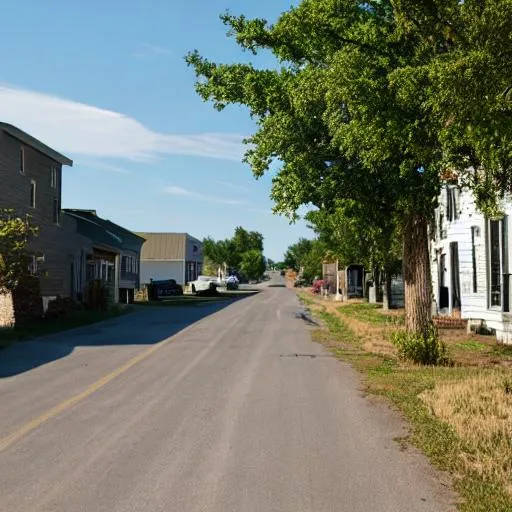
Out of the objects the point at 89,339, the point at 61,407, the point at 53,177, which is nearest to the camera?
the point at 61,407

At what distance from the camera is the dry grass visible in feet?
19.8

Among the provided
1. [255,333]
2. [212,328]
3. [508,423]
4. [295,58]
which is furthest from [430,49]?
[212,328]

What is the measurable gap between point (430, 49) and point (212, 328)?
14.2 metres

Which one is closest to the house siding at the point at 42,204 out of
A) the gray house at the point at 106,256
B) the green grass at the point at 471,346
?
the gray house at the point at 106,256

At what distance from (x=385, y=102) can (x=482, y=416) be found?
4444mm

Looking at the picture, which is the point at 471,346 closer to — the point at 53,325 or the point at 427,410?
the point at 427,410

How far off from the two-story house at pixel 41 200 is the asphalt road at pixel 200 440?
1279cm

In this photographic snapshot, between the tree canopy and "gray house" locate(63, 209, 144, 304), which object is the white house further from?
the tree canopy

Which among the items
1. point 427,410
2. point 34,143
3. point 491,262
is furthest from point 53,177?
point 427,410

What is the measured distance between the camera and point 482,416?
7.99 m

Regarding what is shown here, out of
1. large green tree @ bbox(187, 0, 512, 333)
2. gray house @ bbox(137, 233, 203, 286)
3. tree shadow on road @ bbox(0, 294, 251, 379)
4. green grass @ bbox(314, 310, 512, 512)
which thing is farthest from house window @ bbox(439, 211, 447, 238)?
gray house @ bbox(137, 233, 203, 286)

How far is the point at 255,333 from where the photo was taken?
2141cm

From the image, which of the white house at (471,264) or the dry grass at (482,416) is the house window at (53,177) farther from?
the dry grass at (482,416)

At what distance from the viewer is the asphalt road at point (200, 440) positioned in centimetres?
529
